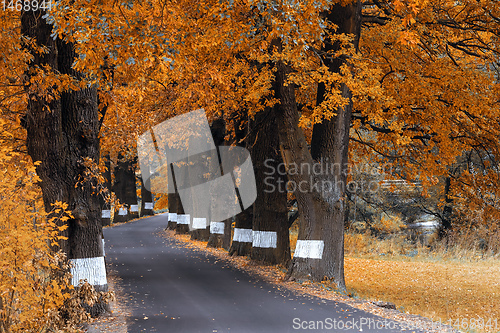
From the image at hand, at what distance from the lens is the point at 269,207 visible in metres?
16.3

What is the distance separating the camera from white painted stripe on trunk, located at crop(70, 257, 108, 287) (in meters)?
9.66

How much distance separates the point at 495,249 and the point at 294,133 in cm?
1608

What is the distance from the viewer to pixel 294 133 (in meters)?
13.1

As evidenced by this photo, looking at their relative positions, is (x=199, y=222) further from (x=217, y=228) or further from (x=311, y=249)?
(x=311, y=249)

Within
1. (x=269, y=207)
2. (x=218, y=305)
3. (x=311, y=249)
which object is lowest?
(x=218, y=305)

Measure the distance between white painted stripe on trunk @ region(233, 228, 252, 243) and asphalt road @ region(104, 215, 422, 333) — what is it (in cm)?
199

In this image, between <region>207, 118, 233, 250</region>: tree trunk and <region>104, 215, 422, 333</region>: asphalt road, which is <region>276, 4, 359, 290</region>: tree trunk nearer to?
<region>104, 215, 422, 333</region>: asphalt road

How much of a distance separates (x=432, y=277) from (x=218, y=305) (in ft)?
36.5

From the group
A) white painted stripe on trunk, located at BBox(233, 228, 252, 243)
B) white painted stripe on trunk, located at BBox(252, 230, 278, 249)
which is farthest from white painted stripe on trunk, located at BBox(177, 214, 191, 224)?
white painted stripe on trunk, located at BBox(252, 230, 278, 249)

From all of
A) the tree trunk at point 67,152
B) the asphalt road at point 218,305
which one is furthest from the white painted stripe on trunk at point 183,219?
the tree trunk at point 67,152

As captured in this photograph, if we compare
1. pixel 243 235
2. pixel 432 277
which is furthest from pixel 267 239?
pixel 432 277

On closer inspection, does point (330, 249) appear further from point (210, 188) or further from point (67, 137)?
point (210, 188)

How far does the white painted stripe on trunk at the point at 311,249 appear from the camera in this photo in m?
13.0

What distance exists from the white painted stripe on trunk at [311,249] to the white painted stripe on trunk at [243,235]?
5.65 m
